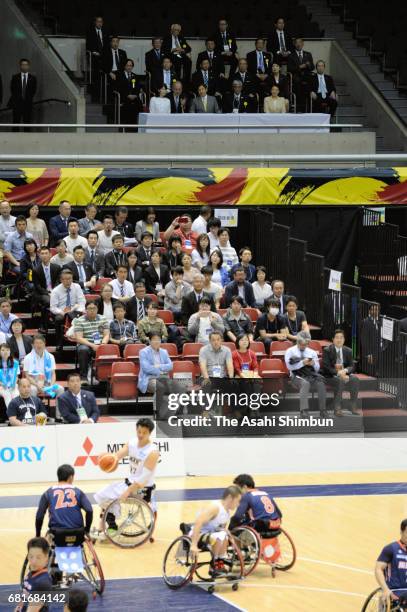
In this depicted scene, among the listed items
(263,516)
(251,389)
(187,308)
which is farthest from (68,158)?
(263,516)

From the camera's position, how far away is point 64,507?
13.7 meters

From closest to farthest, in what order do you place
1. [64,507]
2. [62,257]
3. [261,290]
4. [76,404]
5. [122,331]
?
1. [64,507]
2. [76,404]
3. [122,331]
4. [62,257]
5. [261,290]

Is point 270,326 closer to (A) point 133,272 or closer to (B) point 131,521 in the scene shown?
(A) point 133,272

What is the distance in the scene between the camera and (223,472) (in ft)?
66.6

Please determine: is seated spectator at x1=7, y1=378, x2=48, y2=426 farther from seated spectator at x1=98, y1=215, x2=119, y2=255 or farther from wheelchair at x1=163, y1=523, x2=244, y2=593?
wheelchair at x1=163, y1=523, x2=244, y2=593

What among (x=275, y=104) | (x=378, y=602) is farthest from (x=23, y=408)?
(x=275, y=104)

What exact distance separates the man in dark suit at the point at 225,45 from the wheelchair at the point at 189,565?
17269mm

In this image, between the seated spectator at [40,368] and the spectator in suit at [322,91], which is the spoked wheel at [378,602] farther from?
the spectator in suit at [322,91]

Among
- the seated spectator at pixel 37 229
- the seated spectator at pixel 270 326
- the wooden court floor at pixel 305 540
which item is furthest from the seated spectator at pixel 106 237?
the wooden court floor at pixel 305 540

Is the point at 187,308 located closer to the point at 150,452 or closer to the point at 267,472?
the point at 267,472

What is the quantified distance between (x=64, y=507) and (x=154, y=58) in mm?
17115

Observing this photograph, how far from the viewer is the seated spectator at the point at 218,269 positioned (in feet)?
78.6

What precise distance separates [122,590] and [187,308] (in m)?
9.33

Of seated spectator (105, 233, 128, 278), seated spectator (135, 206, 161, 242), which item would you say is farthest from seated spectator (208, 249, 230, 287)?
seated spectator (105, 233, 128, 278)
